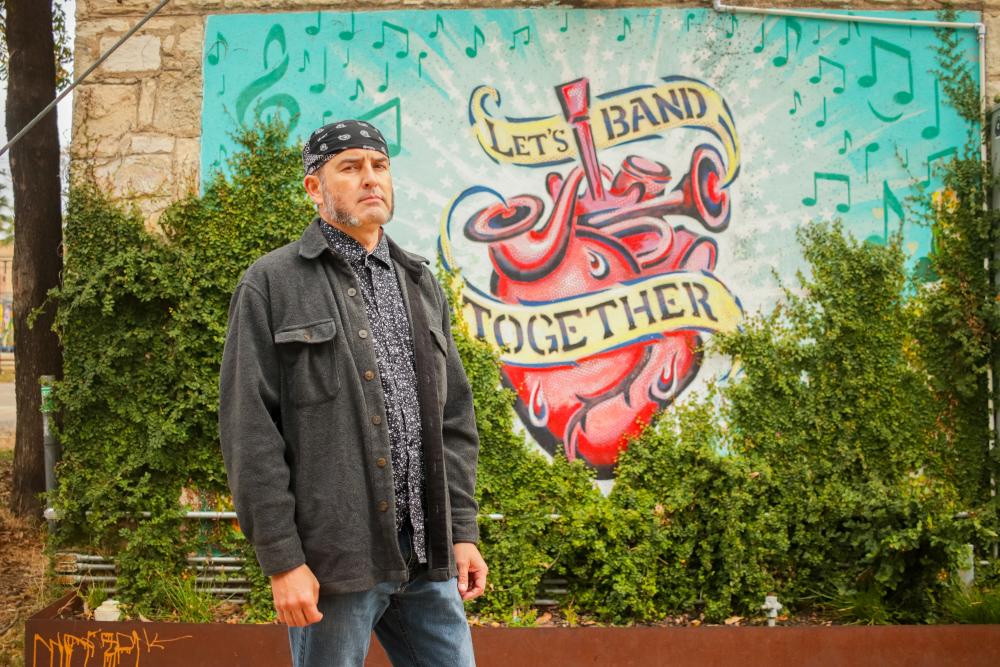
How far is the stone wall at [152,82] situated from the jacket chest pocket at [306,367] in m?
3.59

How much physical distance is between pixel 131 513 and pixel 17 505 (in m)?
1.70

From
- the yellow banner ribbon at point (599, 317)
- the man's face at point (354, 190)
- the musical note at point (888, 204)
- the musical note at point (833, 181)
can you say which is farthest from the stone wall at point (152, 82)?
the man's face at point (354, 190)

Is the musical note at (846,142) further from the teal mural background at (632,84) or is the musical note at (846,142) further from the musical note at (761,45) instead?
the musical note at (761,45)

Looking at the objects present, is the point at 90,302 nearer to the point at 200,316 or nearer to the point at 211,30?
the point at 200,316

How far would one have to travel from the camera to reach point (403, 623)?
2.25m

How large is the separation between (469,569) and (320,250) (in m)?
1.04

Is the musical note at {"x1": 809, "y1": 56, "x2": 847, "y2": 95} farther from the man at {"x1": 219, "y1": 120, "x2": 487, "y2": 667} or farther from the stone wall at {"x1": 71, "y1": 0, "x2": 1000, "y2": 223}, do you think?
the man at {"x1": 219, "y1": 120, "x2": 487, "y2": 667}

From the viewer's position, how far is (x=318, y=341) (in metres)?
2.03

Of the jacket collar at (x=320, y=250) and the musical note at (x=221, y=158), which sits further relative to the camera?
the musical note at (x=221, y=158)

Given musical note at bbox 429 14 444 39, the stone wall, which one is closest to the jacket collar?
musical note at bbox 429 14 444 39

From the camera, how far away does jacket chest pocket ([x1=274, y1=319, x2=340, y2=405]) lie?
6.67ft

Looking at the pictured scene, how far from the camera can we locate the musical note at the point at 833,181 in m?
5.18

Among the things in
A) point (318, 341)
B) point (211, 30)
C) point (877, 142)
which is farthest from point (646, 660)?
point (211, 30)

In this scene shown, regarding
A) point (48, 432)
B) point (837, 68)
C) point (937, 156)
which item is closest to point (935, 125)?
point (937, 156)
